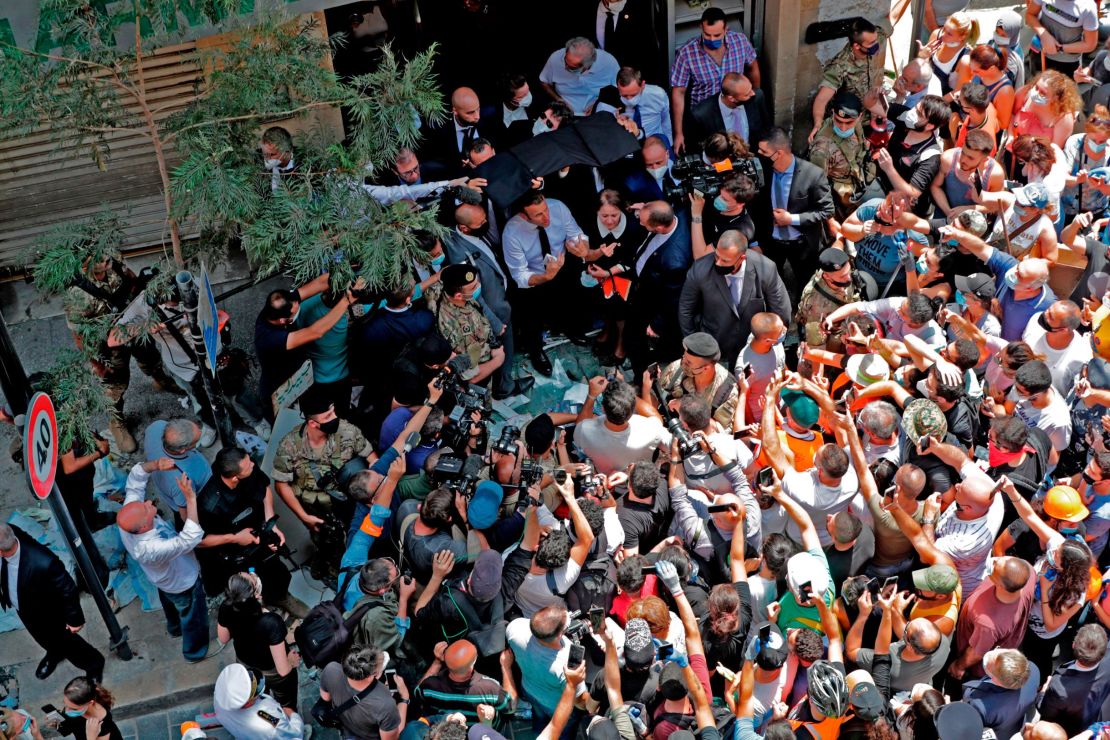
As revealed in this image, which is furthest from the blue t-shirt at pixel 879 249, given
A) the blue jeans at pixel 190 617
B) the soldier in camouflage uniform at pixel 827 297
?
the blue jeans at pixel 190 617

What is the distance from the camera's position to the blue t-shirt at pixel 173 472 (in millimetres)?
7242

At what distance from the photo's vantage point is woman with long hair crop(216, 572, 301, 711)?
6.43 meters

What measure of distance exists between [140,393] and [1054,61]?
26.8 feet

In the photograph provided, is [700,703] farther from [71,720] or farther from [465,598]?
[71,720]

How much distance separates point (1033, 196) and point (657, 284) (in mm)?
2655

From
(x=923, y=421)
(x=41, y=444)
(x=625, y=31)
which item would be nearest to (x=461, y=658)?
(x=41, y=444)

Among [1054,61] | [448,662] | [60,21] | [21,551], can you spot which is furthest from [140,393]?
[1054,61]

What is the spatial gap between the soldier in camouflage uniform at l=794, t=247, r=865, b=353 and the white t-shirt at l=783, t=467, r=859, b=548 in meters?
1.38

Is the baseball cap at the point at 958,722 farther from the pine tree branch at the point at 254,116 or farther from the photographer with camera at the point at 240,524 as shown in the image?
the pine tree branch at the point at 254,116

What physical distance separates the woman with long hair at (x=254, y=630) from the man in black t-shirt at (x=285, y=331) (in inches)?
72.3

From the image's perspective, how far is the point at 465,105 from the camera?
8.80 meters

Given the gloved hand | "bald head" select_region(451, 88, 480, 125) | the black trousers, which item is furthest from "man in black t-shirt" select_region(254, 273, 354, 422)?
the gloved hand

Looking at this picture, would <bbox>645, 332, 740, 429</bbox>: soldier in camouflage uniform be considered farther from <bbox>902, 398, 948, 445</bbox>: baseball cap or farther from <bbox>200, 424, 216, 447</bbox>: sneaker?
<bbox>200, 424, 216, 447</bbox>: sneaker

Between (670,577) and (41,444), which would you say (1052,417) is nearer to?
(670,577)
